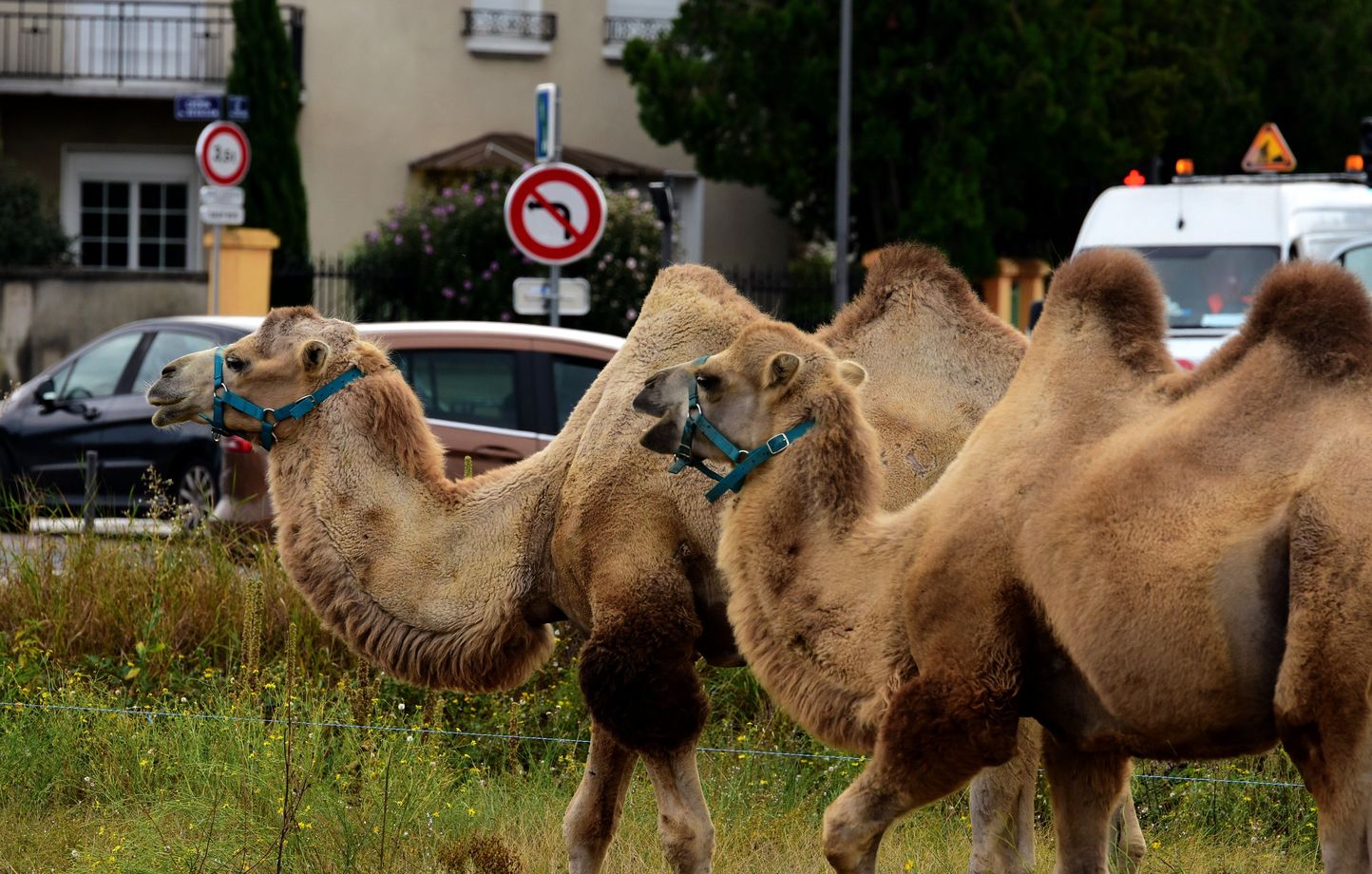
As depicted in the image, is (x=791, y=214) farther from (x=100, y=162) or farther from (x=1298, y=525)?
(x=1298, y=525)

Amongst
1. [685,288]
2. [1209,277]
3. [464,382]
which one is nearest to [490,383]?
[464,382]

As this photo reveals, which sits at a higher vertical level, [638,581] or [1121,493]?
[1121,493]

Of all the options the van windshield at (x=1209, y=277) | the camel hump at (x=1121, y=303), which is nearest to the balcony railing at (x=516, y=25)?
the van windshield at (x=1209, y=277)

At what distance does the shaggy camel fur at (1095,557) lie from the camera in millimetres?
4188

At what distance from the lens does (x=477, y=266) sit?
24.6 meters

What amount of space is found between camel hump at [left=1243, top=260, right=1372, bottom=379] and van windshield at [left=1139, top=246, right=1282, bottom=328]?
1134cm

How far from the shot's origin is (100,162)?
2984 centimetres

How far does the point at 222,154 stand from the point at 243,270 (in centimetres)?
576

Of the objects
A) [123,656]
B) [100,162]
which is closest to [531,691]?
[123,656]

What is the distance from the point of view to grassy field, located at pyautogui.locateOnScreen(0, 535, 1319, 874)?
21.0ft

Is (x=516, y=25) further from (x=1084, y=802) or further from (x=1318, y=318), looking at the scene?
(x=1318, y=318)

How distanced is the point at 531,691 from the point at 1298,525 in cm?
473

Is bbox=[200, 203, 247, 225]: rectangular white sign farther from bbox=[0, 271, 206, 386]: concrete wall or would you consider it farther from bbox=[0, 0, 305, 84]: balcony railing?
bbox=[0, 0, 305, 84]: balcony railing

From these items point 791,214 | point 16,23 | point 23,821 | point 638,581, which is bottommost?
point 23,821
